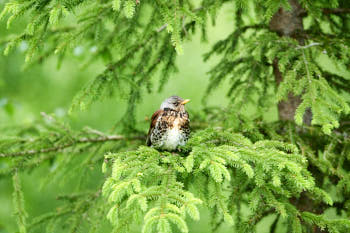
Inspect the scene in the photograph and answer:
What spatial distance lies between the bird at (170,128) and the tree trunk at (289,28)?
2.82ft

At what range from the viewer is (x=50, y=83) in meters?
7.89

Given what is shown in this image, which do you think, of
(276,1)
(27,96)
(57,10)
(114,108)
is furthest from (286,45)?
(27,96)

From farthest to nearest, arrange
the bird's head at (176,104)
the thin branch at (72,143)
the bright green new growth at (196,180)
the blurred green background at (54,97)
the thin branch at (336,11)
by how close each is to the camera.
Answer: the blurred green background at (54,97) < the bird's head at (176,104) < the thin branch at (336,11) < the thin branch at (72,143) < the bright green new growth at (196,180)

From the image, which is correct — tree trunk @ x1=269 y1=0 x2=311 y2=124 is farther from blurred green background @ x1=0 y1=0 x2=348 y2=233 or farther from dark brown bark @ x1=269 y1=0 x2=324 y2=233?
blurred green background @ x1=0 y1=0 x2=348 y2=233

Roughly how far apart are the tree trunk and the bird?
2.82 ft

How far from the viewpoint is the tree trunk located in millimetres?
3310

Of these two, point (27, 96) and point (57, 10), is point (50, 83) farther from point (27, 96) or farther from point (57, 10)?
point (57, 10)

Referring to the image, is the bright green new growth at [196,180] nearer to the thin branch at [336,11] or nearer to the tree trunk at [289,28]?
the tree trunk at [289,28]

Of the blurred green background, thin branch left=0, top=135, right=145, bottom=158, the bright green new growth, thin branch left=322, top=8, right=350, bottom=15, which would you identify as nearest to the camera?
the bright green new growth

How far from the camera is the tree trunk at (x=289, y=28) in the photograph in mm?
3310

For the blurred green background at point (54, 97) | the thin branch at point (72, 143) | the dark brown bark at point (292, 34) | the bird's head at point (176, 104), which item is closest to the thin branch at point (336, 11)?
the dark brown bark at point (292, 34)

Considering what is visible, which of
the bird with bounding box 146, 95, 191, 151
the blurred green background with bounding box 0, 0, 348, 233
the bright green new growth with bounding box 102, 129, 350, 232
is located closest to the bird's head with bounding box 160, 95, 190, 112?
the bird with bounding box 146, 95, 191, 151

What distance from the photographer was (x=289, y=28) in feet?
10.9

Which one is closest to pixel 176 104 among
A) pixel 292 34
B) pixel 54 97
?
pixel 292 34
